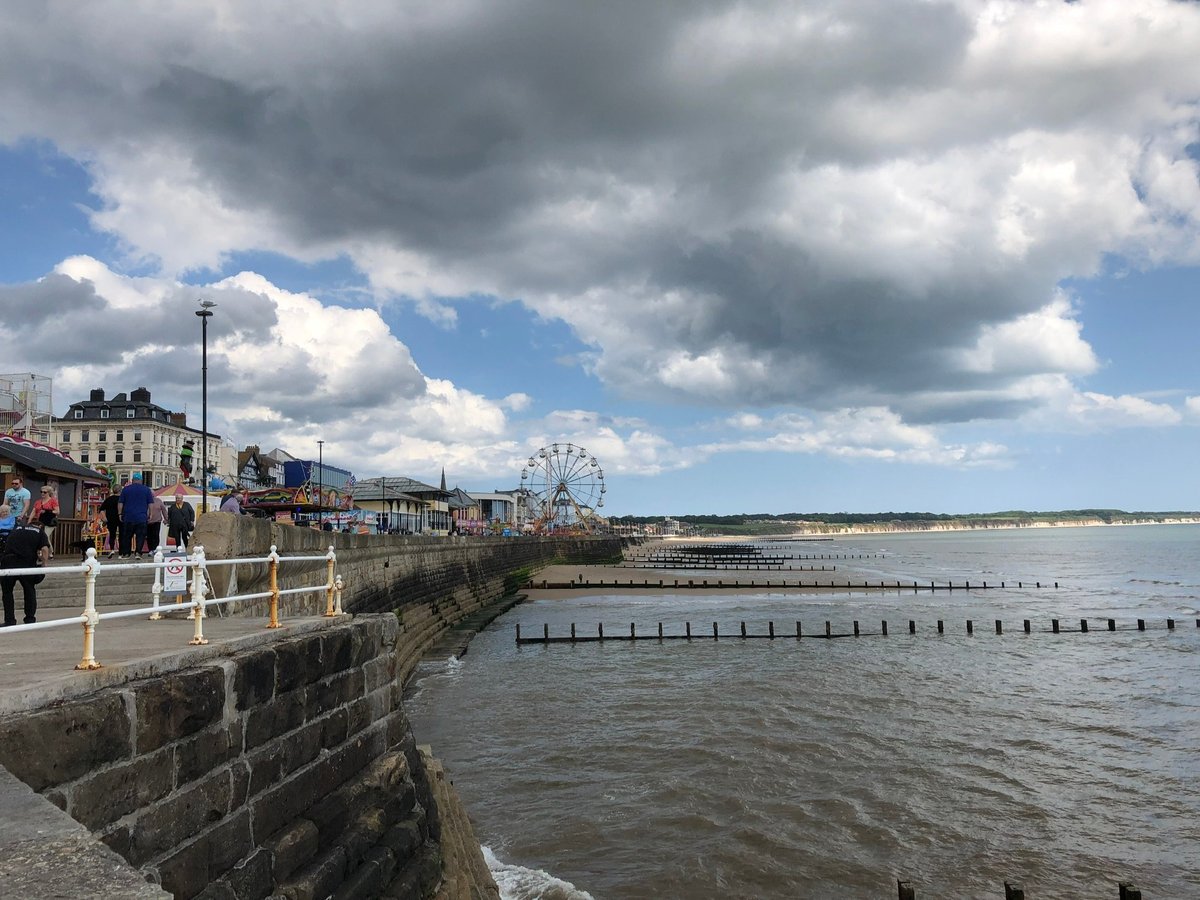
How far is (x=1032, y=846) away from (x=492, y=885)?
905 centimetres

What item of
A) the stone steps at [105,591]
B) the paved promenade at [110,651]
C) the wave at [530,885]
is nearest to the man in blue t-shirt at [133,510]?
the stone steps at [105,591]

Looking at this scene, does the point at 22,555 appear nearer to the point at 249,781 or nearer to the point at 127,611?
the point at 127,611

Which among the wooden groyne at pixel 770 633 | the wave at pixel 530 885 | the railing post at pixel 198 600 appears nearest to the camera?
the railing post at pixel 198 600

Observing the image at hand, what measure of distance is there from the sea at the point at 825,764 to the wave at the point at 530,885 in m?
0.05

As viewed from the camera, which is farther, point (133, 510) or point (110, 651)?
point (133, 510)

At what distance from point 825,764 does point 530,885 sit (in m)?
8.07

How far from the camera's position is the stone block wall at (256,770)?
449cm

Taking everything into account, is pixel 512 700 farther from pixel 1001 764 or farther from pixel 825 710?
pixel 1001 764

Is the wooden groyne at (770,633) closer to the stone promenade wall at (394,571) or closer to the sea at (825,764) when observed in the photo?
the sea at (825,764)

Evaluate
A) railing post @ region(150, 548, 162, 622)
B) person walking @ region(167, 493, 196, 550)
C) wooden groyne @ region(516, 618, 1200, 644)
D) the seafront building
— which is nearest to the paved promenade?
railing post @ region(150, 548, 162, 622)

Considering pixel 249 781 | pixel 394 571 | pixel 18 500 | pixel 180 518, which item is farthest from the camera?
pixel 394 571

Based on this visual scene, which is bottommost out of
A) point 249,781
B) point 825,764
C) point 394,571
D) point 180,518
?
point 825,764

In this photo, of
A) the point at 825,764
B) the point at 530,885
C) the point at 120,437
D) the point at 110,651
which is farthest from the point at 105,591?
the point at 120,437

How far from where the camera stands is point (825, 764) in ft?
56.1
